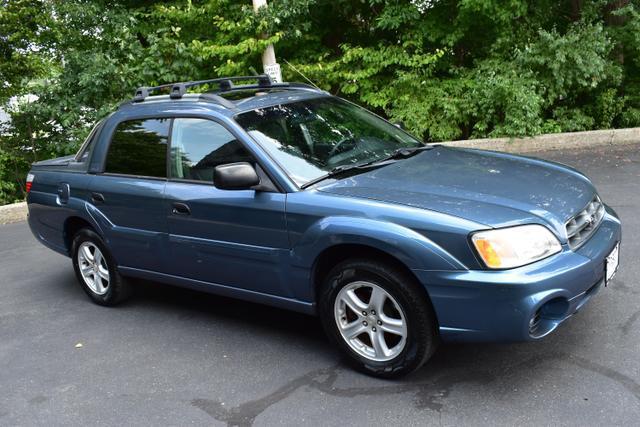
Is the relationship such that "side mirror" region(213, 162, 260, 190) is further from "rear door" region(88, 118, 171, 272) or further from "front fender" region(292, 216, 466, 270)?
"rear door" region(88, 118, 171, 272)

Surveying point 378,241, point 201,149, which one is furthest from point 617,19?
point 378,241

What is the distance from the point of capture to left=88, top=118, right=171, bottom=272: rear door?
15.0ft

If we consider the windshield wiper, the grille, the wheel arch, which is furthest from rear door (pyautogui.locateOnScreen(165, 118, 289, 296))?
the grille

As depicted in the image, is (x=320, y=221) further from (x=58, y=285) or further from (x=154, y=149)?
(x=58, y=285)

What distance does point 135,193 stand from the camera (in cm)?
466

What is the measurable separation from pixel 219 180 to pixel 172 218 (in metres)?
0.81

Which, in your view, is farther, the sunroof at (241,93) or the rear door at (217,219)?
the sunroof at (241,93)

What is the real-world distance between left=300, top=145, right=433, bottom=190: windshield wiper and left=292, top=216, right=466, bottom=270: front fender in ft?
1.15

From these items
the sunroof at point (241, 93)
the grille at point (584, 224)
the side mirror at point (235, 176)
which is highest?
the sunroof at point (241, 93)

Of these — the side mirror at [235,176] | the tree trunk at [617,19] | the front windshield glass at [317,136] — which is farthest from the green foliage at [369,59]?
the side mirror at [235,176]

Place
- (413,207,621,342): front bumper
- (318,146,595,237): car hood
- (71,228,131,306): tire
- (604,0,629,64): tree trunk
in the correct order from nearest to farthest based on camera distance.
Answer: (413,207,621,342): front bumper
(318,146,595,237): car hood
(71,228,131,306): tire
(604,0,629,64): tree trunk

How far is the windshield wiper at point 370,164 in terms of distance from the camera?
3.92 metres

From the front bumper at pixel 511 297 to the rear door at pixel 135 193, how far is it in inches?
83.7

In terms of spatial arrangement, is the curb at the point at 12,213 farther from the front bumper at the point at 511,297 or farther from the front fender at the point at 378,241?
the front bumper at the point at 511,297
